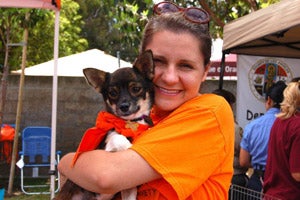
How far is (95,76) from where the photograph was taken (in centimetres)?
269

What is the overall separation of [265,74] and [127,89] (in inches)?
224

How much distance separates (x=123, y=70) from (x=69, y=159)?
56cm

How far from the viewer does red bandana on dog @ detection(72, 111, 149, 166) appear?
7.82ft

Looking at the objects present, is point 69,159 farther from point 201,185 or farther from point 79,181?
point 201,185

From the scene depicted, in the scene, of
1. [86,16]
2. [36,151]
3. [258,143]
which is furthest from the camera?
[86,16]

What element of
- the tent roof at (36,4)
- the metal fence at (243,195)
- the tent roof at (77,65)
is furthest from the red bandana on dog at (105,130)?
the tent roof at (77,65)

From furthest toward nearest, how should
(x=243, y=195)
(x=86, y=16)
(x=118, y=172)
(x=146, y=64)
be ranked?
1. (x=86, y=16)
2. (x=243, y=195)
3. (x=146, y=64)
4. (x=118, y=172)

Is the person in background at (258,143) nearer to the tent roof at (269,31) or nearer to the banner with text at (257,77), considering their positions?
the tent roof at (269,31)

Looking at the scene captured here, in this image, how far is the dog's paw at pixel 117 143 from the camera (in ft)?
7.50

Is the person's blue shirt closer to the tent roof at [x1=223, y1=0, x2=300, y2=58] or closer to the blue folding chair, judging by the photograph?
the tent roof at [x1=223, y1=0, x2=300, y2=58]

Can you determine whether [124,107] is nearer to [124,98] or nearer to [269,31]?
[124,98]

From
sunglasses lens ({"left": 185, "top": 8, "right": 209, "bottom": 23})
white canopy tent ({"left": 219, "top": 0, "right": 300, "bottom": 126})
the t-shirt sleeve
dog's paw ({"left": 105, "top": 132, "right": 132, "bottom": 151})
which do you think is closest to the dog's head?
dog's paw ({"left": 105, "top": 132, "right": 132, "bottom": 151})

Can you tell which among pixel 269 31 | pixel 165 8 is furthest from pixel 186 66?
pixel 269 31

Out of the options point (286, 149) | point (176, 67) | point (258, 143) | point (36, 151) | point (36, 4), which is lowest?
point (36, 151)
